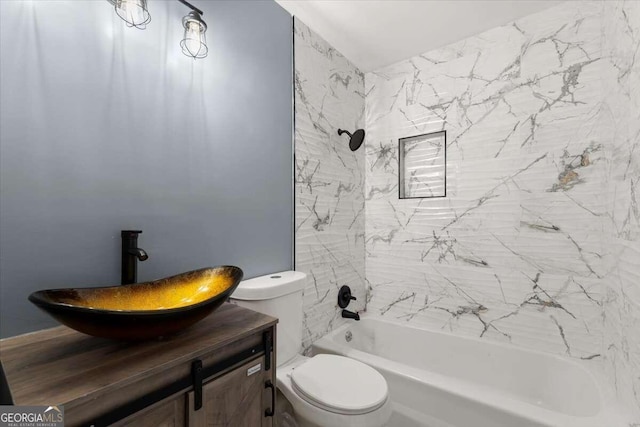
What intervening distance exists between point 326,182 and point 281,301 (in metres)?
1.00

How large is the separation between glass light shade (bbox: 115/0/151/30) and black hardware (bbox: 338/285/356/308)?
1992 millimetres

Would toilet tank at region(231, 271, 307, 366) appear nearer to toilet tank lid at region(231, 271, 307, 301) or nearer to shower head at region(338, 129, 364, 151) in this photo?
toilet tank lid at region(231, 271, 307, 301)

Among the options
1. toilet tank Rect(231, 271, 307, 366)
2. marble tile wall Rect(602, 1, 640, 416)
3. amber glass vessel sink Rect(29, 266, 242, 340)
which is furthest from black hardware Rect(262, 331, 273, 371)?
marble tile wall Rect(602, 1, 640, 416)

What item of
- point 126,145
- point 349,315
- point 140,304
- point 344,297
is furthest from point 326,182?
point 140,304

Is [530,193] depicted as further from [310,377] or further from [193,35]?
[193,35]

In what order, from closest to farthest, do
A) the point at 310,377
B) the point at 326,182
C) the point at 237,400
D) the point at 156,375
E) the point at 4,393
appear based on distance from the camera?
the point at 4,393, the point at 156,375, the point at 237,400, the point at 310,377, the point at 326,182

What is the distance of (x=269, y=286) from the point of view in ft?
4.60

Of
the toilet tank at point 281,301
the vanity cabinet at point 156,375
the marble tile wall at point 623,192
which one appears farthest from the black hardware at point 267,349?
the marble tile wall at point 623,192

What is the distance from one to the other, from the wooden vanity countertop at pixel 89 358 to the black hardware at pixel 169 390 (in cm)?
5

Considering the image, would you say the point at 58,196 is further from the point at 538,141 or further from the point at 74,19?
→ the point at 538,141

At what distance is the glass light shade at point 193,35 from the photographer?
4.02ft

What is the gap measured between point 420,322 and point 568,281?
1009mm

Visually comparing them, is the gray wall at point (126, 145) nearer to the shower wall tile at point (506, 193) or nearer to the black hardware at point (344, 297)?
the black hardware at point (344, 297)

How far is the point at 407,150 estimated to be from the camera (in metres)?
2.41
